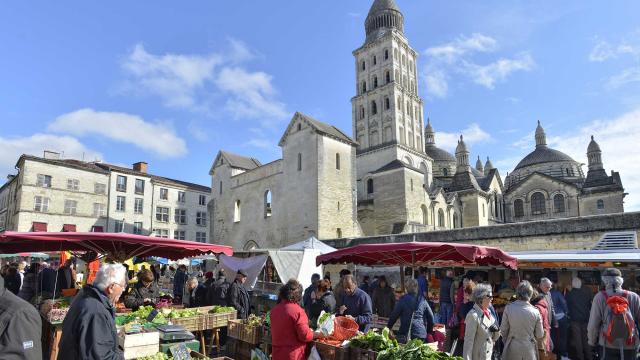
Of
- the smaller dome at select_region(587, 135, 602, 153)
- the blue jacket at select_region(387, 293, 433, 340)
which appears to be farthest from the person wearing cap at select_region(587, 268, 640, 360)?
the smaller dome at select_region(587, 135, 602, 153)

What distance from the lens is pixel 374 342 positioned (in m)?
4.82

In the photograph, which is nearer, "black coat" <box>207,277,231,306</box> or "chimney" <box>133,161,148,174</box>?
"black coat" <box>207,277,231,306</box>

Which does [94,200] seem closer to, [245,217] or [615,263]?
[245,217]

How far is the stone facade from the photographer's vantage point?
91.9ft

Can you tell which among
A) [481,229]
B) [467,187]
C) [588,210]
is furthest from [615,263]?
[588,210]

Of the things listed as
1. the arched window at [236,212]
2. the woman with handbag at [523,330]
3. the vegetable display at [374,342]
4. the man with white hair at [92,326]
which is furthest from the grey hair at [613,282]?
the arched window at [236,212]

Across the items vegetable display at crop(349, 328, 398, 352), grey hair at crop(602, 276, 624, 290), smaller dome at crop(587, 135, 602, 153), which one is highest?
Result: smaller dome at crop(587, 135, 602, 153)

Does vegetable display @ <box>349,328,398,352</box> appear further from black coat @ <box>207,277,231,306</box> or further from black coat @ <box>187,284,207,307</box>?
black coat @ <box>187,284,207,307</box>

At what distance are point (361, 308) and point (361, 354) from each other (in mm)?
1475

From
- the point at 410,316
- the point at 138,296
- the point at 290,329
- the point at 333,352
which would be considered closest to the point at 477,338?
the point at 410,316

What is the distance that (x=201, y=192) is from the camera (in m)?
46.8

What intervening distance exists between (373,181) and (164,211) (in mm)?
22771

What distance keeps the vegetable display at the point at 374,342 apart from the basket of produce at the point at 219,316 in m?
3.54

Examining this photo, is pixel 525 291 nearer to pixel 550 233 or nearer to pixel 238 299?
pixel 238 299
